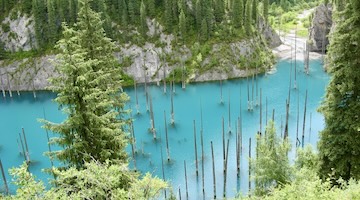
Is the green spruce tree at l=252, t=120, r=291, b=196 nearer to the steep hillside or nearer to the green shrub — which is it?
the steep hillside

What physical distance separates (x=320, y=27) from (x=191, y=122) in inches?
2596

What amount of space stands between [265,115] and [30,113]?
57510 mm

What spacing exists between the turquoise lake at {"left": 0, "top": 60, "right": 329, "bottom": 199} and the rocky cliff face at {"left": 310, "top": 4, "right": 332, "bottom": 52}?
496 inches

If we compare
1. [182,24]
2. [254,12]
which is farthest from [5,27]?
[254,12]

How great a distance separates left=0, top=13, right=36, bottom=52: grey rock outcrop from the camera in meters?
120

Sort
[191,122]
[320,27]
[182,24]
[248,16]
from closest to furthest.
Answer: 1. [191,122]
2. [182,24]
3. [248,16]
4. [320,27]

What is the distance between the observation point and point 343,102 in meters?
30.0

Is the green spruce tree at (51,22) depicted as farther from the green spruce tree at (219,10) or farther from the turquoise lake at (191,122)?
the green spruce tree at (219,10)

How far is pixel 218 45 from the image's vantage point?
113 m

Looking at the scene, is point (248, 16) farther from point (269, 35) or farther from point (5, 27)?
point (5, 27)

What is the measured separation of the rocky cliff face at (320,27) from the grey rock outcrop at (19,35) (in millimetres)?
89051

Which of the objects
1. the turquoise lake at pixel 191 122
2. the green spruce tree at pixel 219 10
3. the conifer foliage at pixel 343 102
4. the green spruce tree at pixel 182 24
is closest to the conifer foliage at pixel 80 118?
the conifer foliage at pixel 343 102

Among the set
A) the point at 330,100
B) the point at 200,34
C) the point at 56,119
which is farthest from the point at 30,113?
the point at 330,100

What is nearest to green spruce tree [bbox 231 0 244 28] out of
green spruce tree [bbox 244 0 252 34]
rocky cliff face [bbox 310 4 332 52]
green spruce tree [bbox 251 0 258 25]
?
green spruce tree [bbox 244 0 252 34]
